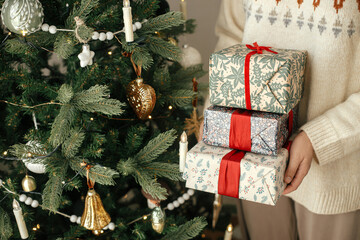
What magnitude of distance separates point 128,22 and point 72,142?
0.33m

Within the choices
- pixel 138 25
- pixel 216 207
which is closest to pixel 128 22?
pixel 138 25

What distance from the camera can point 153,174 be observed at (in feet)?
3.30

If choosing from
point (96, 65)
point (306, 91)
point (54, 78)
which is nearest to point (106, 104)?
point (96, 65)

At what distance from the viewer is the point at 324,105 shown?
1006 mm

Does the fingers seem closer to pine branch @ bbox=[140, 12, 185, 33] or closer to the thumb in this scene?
the thumb

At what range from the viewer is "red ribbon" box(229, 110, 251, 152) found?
0.85 meters

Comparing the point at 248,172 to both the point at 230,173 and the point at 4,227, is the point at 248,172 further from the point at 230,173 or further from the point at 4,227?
the point at 4,227

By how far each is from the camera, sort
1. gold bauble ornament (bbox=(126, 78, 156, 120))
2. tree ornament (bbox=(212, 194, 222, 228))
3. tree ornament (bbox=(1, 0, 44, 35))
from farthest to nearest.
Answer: tree ornament (bbox=(212, 194, 222, 228)), gold bauble ornament (bbox=(126, 78, 156, 120)), tree ornament (bbox=(1, 0, 44, 35))

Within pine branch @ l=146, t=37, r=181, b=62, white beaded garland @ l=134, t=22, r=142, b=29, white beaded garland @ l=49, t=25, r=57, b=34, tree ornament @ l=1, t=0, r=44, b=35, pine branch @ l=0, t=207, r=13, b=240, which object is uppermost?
tree ornament @ l=1, t=0, r=44, b=35

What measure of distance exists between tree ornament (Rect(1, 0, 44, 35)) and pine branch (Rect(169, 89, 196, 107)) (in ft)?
1.48

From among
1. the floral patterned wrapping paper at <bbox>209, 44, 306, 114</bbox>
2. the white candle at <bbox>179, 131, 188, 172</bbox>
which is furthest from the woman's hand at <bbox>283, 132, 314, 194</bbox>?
the white candle at <bbox>179, 131, 188, 172</bbox>

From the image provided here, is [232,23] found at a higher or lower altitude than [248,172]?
higher

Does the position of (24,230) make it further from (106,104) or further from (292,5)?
(292,5)

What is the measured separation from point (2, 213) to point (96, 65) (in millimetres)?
512
